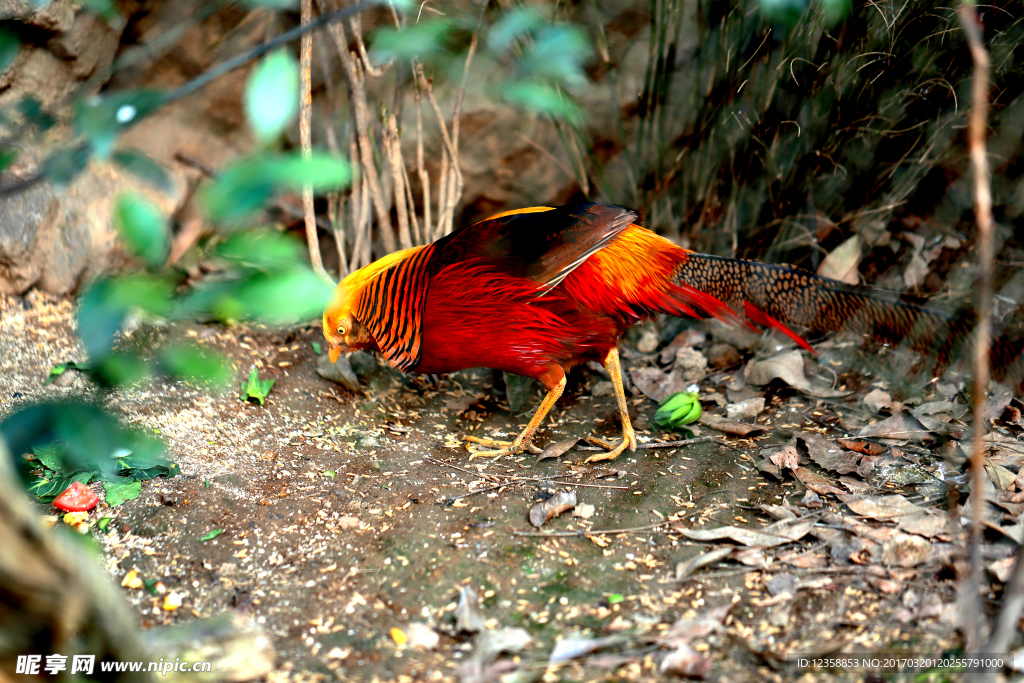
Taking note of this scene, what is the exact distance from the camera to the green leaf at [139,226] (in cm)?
93

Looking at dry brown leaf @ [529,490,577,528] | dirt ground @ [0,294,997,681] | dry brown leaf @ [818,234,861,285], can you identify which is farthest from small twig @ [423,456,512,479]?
dry brown leaf @ [818,234,861,285]

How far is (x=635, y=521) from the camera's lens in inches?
91.8

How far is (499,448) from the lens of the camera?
298cm

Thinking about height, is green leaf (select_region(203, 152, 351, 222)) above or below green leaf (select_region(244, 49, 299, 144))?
below

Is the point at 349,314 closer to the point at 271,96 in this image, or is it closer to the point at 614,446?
the point at 614,446

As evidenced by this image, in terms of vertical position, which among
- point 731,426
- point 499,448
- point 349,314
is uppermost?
point 349,314

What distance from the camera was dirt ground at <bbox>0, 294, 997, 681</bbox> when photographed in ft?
5.65

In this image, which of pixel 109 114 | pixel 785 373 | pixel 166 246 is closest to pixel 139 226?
pixel 166 246

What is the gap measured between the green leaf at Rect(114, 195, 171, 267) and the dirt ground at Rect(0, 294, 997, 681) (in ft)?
3.84

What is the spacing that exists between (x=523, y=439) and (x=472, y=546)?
81 cm

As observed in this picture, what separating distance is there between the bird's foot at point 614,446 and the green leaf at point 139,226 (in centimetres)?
212

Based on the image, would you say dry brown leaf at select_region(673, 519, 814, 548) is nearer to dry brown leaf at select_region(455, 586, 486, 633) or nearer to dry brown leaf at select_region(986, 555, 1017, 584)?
dry brown leaf at select_region(986, 555, 1017, 584)

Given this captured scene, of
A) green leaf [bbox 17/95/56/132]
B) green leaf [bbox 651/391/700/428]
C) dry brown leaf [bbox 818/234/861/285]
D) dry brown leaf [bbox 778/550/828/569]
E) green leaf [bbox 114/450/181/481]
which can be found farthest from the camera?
dry brown leaf [bbox 818/234/861/285]

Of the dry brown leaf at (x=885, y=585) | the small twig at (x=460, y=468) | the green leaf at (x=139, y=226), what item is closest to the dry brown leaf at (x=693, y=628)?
the dry brown leaf at (x=885, y=585)
